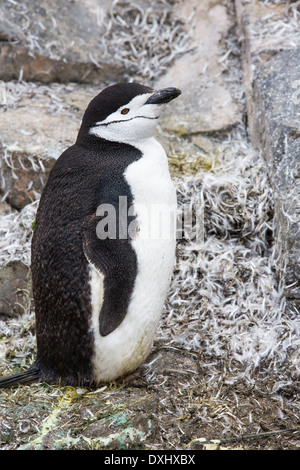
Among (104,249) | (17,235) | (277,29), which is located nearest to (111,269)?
(104,249)

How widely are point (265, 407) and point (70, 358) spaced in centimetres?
96

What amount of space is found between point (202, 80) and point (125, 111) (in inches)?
73.4

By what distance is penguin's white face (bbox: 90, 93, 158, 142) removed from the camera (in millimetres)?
2980

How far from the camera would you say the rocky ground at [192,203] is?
8.80 ft

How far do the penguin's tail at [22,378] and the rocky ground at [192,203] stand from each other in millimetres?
74

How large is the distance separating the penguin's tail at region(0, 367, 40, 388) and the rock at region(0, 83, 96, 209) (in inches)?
55.8

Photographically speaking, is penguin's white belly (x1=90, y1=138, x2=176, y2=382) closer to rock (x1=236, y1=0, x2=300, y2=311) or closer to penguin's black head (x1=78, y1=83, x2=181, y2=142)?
penguin's black head (x1=78, y1=83, x2=181, y2=142)

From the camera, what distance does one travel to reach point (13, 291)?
3697mm

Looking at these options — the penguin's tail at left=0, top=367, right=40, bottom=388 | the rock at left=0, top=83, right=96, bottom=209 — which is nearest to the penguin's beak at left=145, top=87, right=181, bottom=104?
the rock at left=0, top=83, right=96, bottom=209

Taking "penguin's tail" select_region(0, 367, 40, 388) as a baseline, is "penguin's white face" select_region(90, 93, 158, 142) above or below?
above

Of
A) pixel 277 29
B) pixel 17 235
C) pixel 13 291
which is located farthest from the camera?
pixel 277 29

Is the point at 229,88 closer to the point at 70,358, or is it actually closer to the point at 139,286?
the point at 139,286

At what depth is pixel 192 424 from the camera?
269 cm

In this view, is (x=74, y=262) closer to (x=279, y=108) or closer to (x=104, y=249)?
(x=104, y=249)
